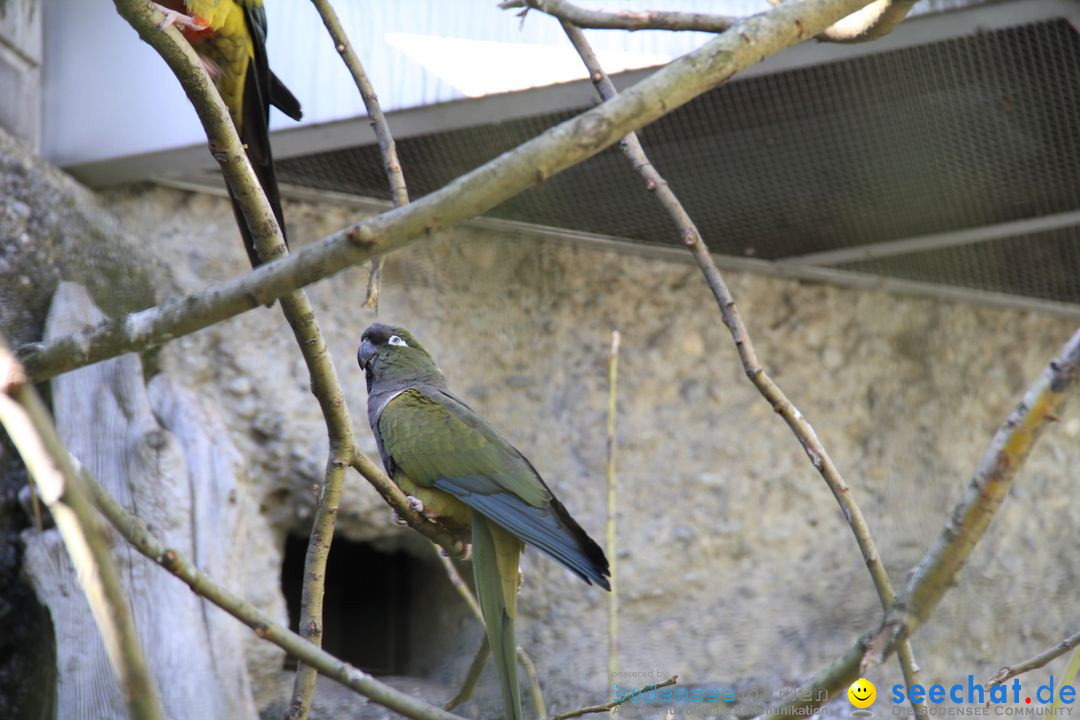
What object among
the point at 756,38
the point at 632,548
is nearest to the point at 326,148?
the point at 632,548

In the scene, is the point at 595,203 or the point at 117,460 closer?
the point at 117,460

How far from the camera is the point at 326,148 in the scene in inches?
129

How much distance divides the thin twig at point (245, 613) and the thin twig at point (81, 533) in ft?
0.75

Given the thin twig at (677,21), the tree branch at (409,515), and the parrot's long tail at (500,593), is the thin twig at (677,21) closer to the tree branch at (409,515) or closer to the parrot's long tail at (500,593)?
the tree branch at (409,515)

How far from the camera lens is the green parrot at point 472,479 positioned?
1.87 m

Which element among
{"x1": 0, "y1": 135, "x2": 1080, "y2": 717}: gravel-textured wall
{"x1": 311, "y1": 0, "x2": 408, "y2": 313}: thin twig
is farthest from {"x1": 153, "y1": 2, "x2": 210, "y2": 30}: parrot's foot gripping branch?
{"x1": 0, "y1": 135, "x2": 1080, "y2": 717}: gravel-textured wall

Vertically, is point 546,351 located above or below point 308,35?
below

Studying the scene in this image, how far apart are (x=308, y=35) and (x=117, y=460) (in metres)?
1.27

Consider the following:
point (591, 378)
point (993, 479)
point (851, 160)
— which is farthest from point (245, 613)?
point (591, 378)

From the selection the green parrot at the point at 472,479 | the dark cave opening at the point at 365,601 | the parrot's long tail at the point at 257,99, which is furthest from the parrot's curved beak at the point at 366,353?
the dark cave opening at the point at 365,601

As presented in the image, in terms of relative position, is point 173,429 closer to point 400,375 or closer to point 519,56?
Result: point 400,375

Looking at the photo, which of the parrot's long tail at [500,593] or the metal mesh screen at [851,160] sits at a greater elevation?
the metal mesh screen at [851,160]

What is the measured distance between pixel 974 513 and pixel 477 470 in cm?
130

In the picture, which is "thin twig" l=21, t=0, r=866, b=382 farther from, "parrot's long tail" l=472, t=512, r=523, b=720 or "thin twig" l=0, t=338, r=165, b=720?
"parrot's long tail" l=472, t=512, r=523, b=720
